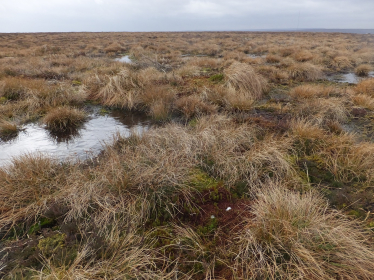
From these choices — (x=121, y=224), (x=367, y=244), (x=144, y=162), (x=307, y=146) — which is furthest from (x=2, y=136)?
(x=367, y=244)

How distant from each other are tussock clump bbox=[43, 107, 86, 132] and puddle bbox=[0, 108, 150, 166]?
7.7 inches

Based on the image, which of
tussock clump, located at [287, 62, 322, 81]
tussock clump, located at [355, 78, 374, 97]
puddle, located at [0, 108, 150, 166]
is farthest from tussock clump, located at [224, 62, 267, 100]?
puddle, located at [0, 108, 150, 166]

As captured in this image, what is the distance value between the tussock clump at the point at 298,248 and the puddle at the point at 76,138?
11.5ft

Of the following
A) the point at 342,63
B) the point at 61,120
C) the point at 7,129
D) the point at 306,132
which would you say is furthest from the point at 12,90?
the point at 342,63

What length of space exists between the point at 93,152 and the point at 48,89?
4.41 m

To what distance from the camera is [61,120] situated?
6492mm

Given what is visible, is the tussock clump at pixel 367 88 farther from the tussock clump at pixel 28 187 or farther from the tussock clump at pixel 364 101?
the tussock clump at pixel 28 187

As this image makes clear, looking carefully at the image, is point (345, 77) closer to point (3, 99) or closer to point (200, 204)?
point (200, 204)

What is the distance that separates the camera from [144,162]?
4.16 metres

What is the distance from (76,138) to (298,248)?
535 cm

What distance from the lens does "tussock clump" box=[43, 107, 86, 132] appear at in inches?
253

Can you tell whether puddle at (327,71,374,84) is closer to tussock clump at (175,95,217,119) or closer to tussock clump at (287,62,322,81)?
tussock clump at (287,62,322,81)

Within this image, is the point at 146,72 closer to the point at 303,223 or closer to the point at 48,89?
the point at 48,89

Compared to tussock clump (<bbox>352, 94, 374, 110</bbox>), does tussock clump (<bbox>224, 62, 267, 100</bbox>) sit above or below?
above
